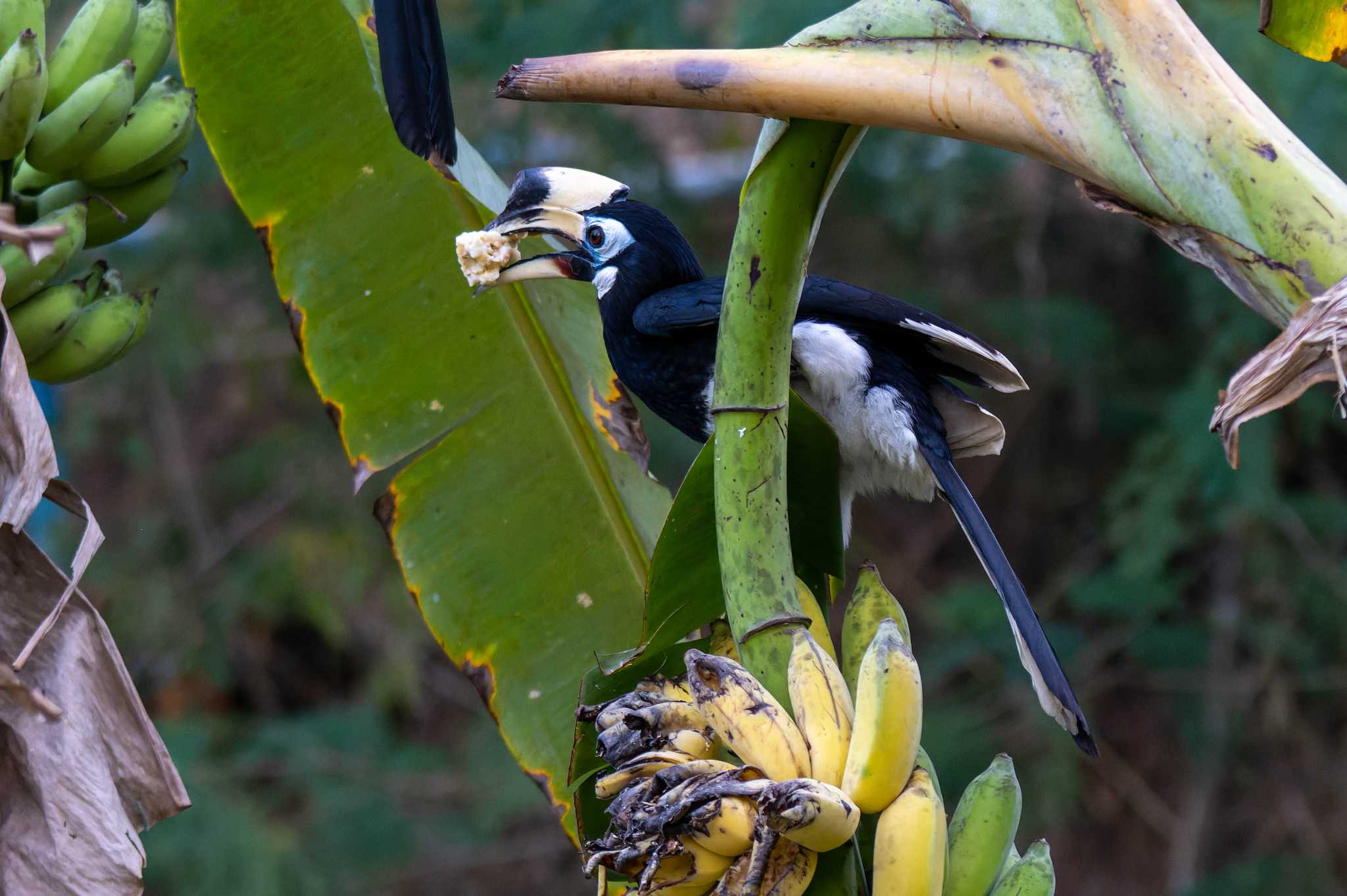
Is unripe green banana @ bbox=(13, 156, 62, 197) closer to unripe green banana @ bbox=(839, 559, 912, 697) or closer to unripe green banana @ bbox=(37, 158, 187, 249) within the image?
unripe green banana @ bbox=(37, 158, 187, 249)

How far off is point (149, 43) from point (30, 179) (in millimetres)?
174

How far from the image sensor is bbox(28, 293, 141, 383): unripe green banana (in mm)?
1102

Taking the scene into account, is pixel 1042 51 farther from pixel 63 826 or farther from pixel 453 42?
pixel 453 42

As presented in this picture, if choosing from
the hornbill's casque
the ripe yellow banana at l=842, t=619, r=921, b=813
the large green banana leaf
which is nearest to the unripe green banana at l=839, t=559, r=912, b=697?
the ripe yellow banana at l=842, t=619, r=921, b=813

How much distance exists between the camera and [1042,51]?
0.68m

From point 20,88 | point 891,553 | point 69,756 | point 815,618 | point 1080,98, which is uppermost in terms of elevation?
point 1080,98

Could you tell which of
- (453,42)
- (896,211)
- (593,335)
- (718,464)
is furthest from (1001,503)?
(718,464)

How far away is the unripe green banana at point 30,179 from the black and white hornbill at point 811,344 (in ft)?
1.37

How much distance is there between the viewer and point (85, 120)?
106 centimetres

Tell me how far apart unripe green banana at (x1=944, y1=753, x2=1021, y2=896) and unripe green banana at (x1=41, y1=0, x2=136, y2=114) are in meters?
0.96

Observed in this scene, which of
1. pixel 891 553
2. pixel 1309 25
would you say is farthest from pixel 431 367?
pixel 891 553

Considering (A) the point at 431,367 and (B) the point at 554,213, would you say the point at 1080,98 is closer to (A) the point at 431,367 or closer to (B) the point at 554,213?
(B) the point at 554,213

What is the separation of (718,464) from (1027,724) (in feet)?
9.02

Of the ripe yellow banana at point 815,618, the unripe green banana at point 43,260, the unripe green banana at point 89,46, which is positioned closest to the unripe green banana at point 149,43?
the unripe green banana at point 89,46
